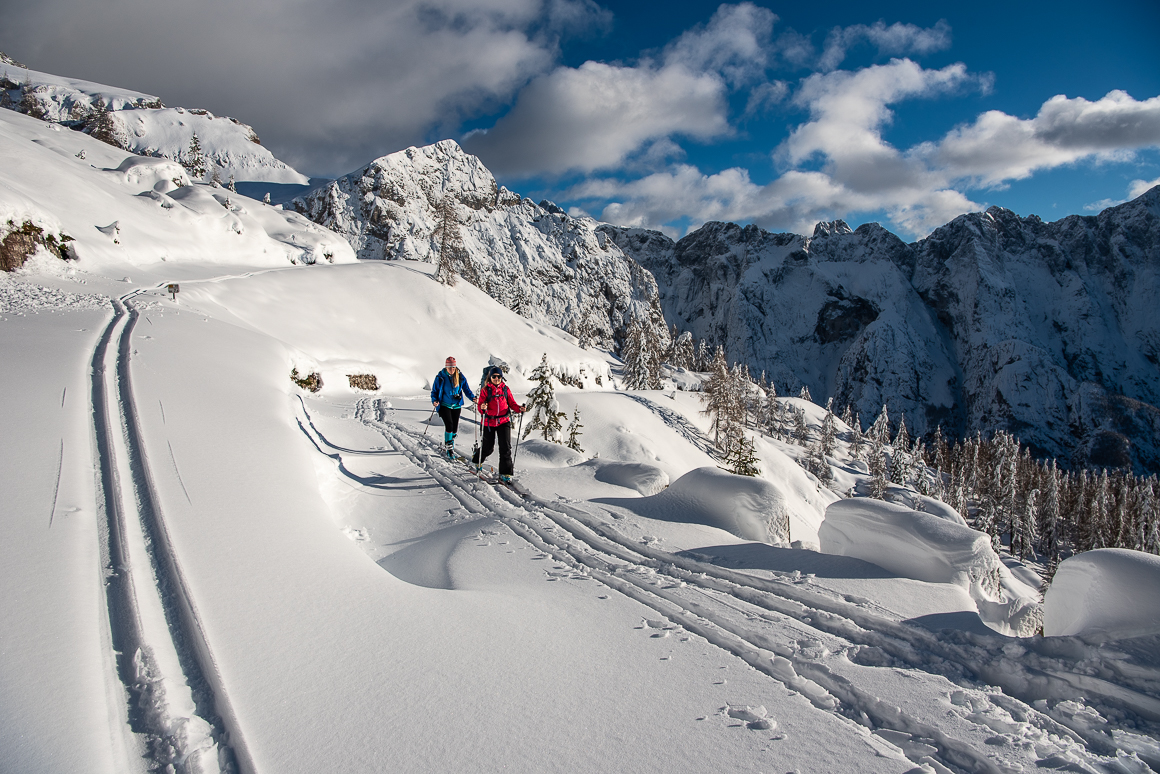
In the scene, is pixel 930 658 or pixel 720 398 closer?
pixel 930 658

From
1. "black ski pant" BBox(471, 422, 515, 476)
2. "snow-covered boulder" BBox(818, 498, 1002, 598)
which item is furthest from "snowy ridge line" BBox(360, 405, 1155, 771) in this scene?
Result: "black ski pant" BBox(471, 422, 515, 476)

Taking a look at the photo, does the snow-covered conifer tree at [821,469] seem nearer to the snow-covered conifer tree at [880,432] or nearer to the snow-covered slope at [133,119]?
the snow-covered conifer tree at [880,432]

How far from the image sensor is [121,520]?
4.36 m

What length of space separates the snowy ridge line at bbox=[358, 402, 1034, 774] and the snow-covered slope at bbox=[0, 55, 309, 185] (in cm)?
10989

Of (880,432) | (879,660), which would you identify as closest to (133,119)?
(879,660)

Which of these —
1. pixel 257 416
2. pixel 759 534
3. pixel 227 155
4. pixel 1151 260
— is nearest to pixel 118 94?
pixel 227 155

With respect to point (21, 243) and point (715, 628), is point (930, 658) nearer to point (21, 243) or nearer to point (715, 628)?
point (715, 628)

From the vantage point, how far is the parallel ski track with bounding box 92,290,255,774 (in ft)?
7.98

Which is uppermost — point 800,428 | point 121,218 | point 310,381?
point 121,218

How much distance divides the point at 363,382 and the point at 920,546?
24.8m

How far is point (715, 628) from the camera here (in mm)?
4082

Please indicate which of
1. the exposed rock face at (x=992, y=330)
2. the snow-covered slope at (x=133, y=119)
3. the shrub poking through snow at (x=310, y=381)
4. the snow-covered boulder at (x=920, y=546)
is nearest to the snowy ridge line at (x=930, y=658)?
the snow-covered boulder at (x=920, y=546)

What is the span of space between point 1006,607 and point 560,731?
4717 millimetres

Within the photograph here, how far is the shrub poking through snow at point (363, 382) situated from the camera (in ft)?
81.7
